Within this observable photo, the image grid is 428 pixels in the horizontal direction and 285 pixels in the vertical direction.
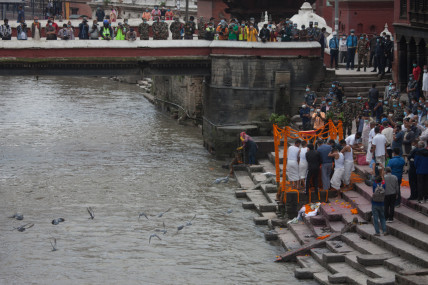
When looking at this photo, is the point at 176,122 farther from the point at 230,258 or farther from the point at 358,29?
the point at 230,258

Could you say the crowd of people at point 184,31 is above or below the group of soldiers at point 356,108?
above

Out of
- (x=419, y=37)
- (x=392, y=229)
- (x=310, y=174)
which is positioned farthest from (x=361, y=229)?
(x=419, y=37)

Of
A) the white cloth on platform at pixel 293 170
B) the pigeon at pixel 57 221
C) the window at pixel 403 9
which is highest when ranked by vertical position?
the window at pixel 403 9

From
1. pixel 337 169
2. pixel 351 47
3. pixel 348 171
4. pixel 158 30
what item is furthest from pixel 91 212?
pixel 351 47

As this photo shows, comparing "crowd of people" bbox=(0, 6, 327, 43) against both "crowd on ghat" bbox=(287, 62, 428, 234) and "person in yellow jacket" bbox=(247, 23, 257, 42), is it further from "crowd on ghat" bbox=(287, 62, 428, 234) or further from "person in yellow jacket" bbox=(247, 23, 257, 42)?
"crowd on ghat" bbox=(287, 62, 428, 234)

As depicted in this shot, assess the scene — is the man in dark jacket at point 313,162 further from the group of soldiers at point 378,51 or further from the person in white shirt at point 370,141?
the group of soldiers at point 378,51

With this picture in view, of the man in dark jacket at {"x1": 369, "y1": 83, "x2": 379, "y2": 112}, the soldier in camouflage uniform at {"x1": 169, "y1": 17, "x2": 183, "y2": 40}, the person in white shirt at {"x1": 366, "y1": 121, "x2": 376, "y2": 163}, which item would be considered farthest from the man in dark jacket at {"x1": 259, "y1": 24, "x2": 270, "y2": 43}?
the person in white shirt at {"x1": 366, "y1": 121, "x2": 376, "y2": 163}

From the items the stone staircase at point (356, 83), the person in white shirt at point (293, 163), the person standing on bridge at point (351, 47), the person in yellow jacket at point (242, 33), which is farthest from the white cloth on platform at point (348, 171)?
the person standing on bridge at point (351, 47)

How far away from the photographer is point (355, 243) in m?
21.8

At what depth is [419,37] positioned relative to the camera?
34.0 meters

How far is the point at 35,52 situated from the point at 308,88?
10956 mm

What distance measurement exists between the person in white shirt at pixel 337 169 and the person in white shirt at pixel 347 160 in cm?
11

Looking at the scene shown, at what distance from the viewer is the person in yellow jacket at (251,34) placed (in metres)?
37.5

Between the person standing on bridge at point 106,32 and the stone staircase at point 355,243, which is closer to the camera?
the stone staircase at point 355,243
